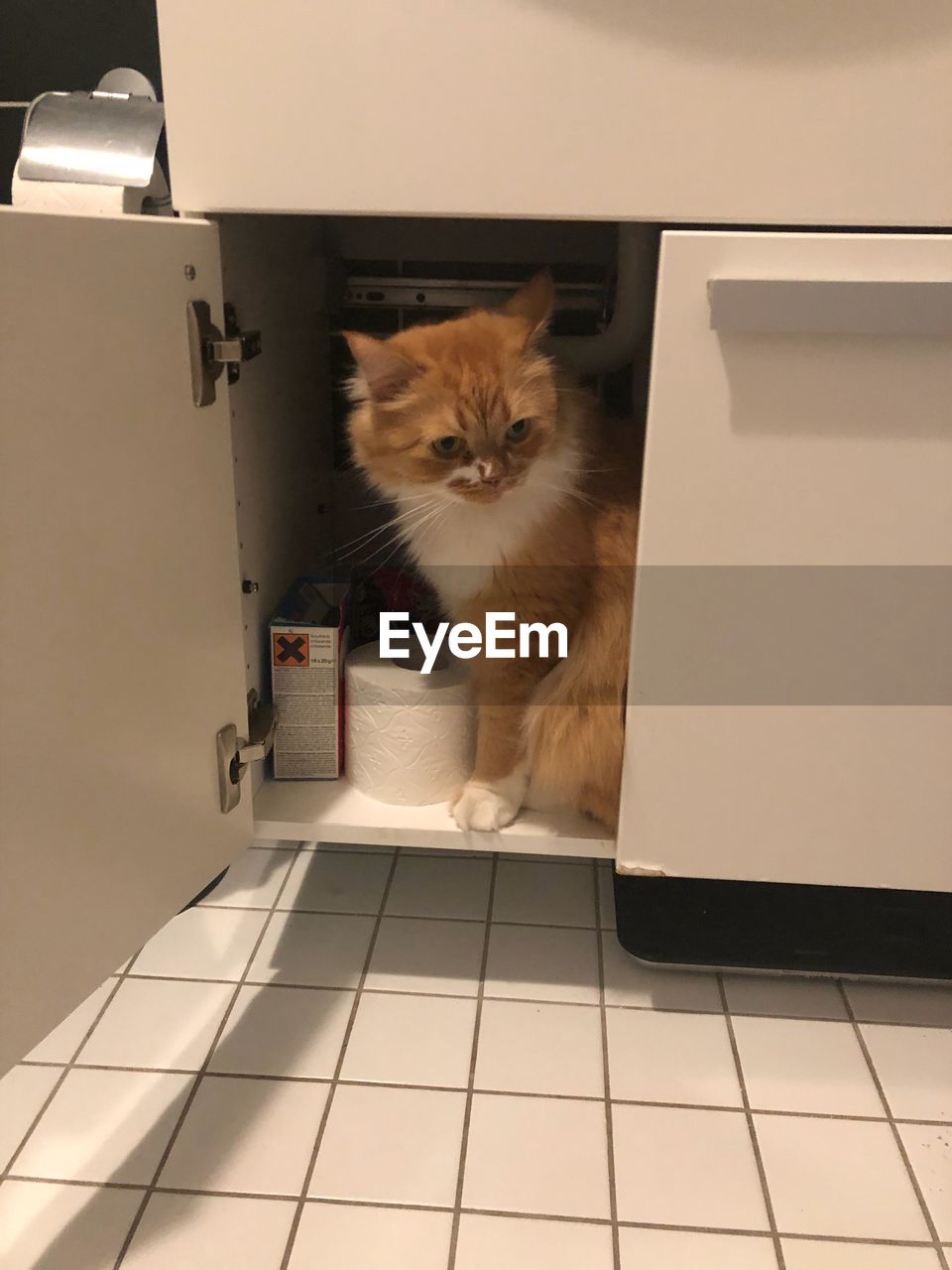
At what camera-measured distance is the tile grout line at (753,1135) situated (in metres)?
0.81

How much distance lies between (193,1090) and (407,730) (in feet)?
1.40

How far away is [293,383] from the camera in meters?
1.22

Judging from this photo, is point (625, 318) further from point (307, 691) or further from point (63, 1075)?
point (63, 1075)

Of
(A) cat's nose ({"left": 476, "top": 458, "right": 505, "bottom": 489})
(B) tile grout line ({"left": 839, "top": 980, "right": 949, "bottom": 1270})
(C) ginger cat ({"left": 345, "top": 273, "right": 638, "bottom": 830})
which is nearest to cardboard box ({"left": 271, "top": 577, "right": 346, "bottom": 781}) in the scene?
(C) ginger cat ({"left": 345, "top": 273, "right": 638, "bottom": 830})

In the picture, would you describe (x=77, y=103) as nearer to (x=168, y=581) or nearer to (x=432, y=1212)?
(x=168, y=581)

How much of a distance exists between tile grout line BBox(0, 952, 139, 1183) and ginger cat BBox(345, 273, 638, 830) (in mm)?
442

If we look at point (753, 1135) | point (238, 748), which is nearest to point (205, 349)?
point (238, 748)

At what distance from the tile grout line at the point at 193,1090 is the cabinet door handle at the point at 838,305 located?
871 millimetres

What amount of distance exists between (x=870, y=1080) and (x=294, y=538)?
3.04 feet

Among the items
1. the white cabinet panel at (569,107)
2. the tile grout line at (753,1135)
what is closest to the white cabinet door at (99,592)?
the white cabinet panel at (569,107)

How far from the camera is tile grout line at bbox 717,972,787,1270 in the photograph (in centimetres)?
81

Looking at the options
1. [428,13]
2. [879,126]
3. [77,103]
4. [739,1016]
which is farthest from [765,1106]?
[77,103]

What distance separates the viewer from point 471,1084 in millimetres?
961

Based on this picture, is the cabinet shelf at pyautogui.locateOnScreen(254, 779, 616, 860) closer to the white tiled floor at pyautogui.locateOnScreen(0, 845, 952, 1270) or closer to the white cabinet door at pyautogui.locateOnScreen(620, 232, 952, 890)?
the white cabinet door at pyautogui.locateOnScreen(620, 232, 952, 890)
